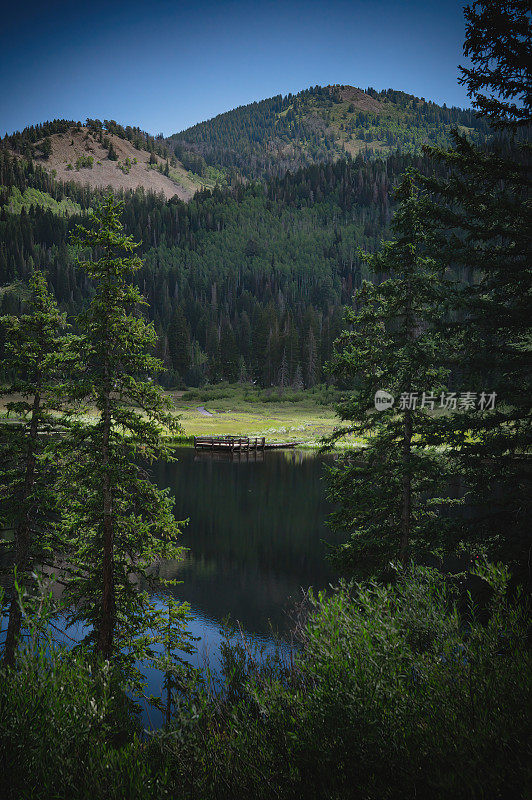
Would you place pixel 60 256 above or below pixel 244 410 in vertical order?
above

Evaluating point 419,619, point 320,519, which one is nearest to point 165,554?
point 419,619

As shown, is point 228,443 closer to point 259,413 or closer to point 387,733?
point 259,413

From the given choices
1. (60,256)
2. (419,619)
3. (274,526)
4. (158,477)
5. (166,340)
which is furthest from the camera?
(60,256)

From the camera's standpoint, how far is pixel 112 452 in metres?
13.8

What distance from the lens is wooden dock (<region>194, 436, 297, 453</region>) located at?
62281mm

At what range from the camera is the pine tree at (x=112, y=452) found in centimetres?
1344

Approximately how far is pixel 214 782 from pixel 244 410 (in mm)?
100202

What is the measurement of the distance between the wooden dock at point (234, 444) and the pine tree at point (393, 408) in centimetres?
4506

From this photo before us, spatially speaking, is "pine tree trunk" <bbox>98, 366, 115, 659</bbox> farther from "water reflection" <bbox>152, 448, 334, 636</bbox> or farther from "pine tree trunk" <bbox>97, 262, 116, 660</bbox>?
"water reflection" <bbox>152, 448, 334, 636</bbox>

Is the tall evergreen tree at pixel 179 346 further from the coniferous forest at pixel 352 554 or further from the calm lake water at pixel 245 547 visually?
the coniferous forest at pixel 352 554

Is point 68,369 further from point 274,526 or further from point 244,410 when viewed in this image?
point 244,410

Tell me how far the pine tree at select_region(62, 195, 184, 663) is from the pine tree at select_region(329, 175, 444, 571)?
235 inches

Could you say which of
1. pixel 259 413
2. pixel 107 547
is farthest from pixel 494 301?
pixel 259 413

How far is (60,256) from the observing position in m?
193
